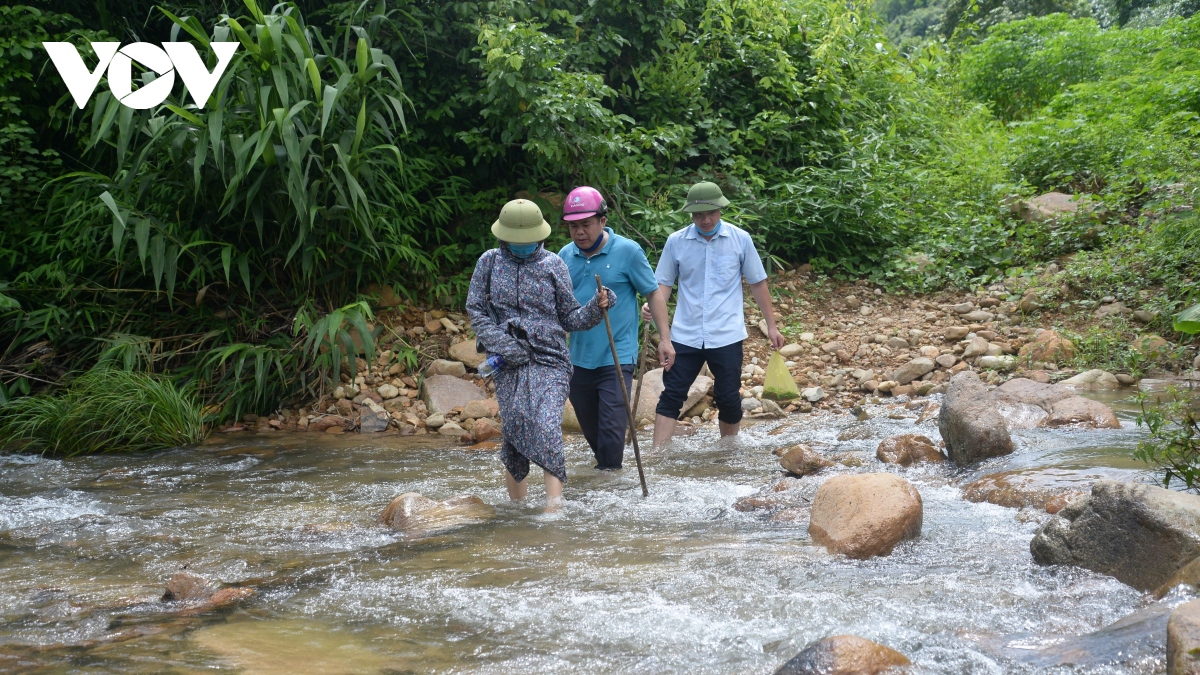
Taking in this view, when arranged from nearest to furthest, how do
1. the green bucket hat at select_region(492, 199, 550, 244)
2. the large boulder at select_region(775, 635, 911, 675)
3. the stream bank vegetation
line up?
1. the large boulder at select_region(775, 635, 911, 675)
2. the green bucket hat at select_region(492, 199, 550, 244)
3. the stream bank vegetation

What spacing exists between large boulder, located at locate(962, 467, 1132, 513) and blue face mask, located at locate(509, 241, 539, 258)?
2292 mm

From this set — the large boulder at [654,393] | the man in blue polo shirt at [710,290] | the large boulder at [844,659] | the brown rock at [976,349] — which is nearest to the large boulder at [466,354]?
the large boulder at [654,393]

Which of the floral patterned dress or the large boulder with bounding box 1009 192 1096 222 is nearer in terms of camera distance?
the floral patterned dress

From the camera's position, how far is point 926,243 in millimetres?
10047

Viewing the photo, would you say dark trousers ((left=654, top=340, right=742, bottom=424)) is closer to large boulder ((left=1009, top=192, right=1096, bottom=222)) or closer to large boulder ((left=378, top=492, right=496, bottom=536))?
large boulder ((left=378, top=492, right=496, bottom=536))

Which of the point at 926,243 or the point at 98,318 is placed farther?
the point at 926,243

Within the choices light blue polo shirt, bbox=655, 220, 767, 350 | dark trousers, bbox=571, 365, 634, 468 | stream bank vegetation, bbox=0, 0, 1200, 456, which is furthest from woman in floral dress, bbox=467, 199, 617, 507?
stream bank vegetation, bbox=0, 0, 1200, 456

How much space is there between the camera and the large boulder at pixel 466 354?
26.3 feet

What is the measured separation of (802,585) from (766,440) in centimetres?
292

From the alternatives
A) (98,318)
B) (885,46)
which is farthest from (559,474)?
(885,46)

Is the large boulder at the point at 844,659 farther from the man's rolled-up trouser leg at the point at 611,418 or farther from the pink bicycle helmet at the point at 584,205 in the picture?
the pink bicycle helmet at the point at 584,205

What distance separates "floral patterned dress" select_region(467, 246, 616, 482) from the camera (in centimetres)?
453

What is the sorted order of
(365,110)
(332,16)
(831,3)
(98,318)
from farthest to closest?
(831,3) < (332,16) < (98,318) < (365,110)

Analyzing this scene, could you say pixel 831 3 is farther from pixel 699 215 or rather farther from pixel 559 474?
pixel 559 474
